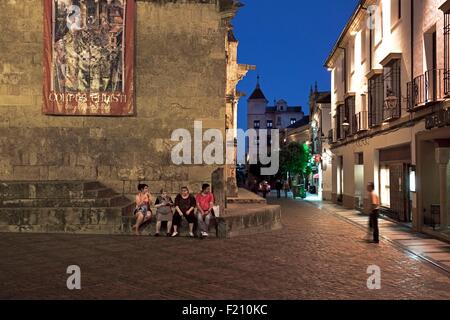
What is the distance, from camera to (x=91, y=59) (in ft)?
54.4

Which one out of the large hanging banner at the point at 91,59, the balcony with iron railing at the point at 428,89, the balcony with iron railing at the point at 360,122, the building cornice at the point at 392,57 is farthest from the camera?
the balcony with iron railing at the point at 360,122

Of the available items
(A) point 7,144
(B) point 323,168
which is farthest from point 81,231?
(B) point 323,168

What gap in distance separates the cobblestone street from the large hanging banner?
5.11m

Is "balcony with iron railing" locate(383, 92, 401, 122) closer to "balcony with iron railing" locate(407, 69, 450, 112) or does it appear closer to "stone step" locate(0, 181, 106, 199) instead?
"balcony with iron railing" locate(407, 69, 450, 112)

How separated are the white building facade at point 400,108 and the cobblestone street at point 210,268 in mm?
3196

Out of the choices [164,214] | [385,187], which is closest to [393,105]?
[385,187]

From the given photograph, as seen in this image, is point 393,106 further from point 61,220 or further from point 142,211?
point 61,220

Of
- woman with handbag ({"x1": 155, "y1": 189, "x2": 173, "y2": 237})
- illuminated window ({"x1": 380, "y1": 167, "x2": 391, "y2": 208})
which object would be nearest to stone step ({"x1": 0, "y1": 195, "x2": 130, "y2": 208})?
woman with handbag ({"x1": 155, "y1": 189, "x2": 173, "y2": 237})

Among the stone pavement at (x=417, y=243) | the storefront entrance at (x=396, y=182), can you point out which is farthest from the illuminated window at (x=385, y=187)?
the stone pavement at (x=417, y=243)

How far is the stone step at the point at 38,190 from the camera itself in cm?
1460

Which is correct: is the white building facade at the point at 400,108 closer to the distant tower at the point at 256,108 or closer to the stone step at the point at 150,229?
the stone step at the point at 150,229

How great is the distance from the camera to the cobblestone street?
7520mm
